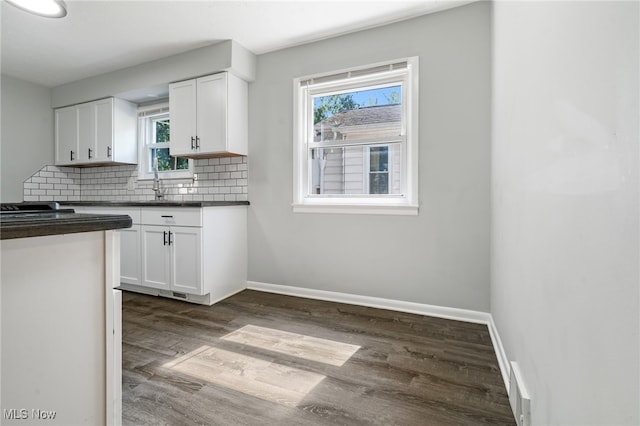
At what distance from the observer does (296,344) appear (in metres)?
1.99

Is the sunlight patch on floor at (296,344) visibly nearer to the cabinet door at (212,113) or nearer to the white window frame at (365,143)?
the white window frame at (365,143)

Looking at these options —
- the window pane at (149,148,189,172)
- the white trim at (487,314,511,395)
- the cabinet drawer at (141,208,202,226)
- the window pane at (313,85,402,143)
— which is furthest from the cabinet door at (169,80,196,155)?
the white trim at (487,314,511,395)

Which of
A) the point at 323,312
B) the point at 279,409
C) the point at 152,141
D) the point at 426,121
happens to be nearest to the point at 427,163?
the point at 426,121

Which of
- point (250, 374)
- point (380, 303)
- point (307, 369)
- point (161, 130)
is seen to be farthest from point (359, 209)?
point (161, 130)

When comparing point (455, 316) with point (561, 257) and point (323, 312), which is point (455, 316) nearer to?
point (323, 312)

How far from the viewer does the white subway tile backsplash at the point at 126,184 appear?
132 inches

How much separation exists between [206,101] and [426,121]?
6.83 feet

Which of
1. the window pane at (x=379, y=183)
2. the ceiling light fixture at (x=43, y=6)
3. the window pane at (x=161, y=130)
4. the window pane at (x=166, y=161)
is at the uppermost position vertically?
the ceiling light fixture at (x=43, y=6)

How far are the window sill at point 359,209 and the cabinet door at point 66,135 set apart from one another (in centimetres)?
322

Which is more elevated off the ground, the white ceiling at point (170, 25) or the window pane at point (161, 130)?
the white ceiling at point (170, 25)

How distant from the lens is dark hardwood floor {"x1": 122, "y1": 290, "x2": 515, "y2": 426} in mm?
1332

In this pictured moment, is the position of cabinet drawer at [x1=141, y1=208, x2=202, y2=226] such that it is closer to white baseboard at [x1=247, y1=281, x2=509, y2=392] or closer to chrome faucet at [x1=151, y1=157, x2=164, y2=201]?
chrome faucet at [x1=151, y1=157, x2=164, y2=201]

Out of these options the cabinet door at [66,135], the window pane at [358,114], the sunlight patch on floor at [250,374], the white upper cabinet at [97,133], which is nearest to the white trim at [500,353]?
the sunlight patch on floor at [250,374]

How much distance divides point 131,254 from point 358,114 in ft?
8.45
